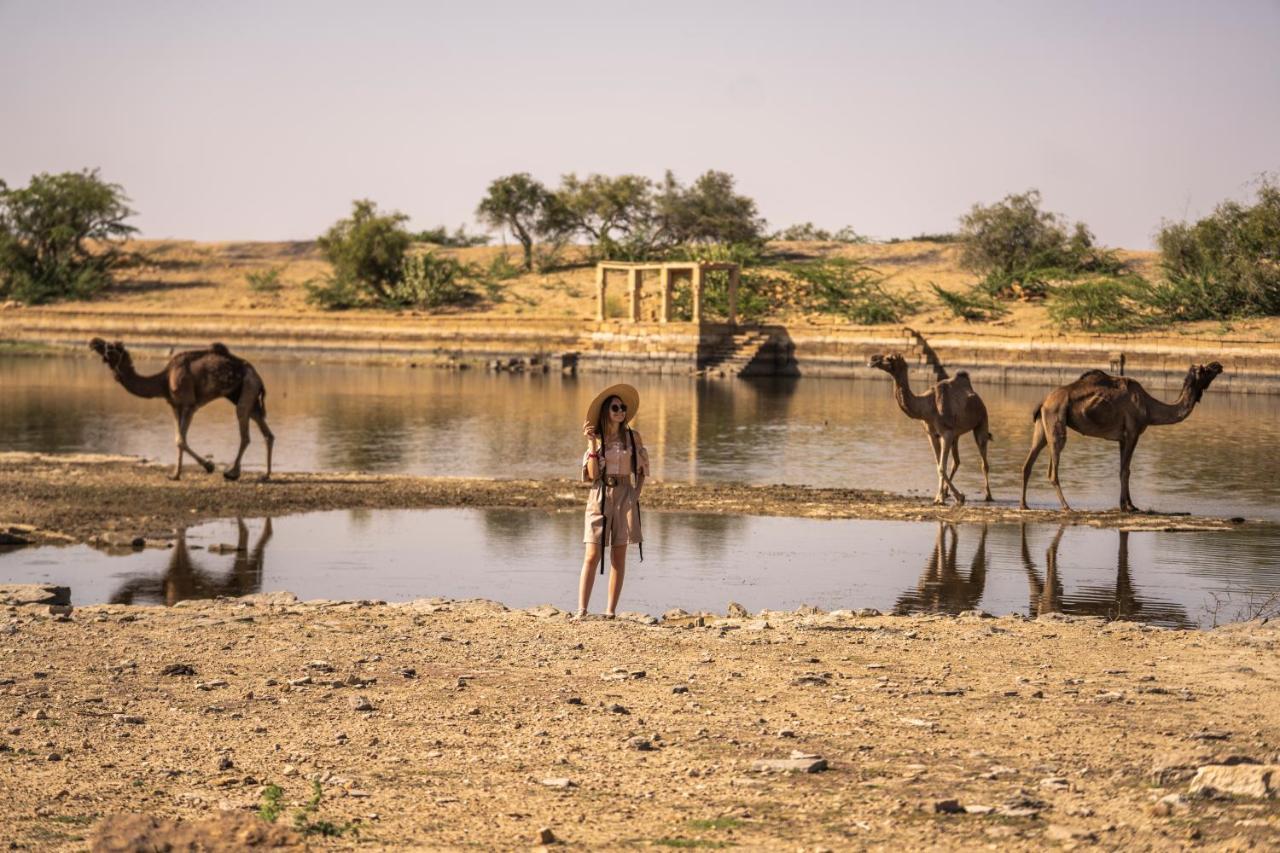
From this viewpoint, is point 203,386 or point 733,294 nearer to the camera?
point 203,386

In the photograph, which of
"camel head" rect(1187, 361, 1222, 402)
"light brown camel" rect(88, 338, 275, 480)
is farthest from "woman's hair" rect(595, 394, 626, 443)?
"camel head" rect(1187, 361, 1222, 402)

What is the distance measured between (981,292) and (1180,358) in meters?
12.6

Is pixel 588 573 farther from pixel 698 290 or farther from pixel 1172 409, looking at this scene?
pixel 698 290

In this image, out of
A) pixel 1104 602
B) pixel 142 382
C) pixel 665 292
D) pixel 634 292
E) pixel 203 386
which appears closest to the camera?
pixel 1104 602

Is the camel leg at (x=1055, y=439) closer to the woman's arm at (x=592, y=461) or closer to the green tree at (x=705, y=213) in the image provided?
the woman's arm at (x=592, y=461)

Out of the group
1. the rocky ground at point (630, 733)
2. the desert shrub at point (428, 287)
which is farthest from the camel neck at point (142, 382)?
the desert shrub at point (428, 287)

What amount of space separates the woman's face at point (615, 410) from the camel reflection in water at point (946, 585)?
9.44ft

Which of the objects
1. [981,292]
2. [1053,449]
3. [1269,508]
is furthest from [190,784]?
[981,292]

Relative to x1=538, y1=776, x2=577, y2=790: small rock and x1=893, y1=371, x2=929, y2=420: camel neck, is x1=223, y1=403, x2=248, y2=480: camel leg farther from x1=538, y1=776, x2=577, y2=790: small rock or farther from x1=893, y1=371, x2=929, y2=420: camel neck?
x1=538, y1=776, x2=577, y2=790: small rock

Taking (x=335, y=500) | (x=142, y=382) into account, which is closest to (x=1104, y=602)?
(x=335, y=500)

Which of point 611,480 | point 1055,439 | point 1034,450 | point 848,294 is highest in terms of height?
point 848,294

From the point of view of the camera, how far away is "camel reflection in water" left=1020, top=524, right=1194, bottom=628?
39.5ft

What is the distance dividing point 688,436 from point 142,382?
410 inches

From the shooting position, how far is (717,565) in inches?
563
